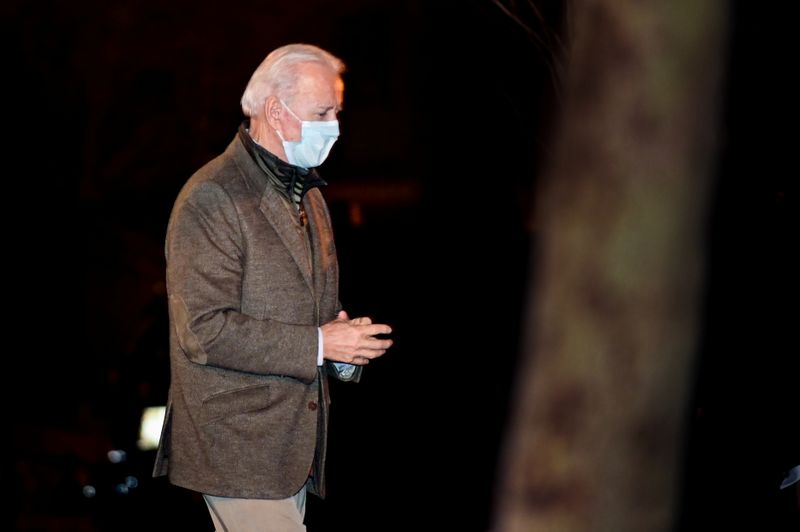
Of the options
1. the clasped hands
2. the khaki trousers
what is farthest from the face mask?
the khaki trousers

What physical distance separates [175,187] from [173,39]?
71.4 inches

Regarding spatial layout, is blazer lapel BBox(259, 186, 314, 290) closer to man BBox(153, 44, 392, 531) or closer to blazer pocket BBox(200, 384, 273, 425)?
man BBox(153, 44, 392, 531)

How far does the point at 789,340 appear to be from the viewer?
7.83 meters

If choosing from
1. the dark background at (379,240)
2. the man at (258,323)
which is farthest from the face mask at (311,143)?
the dark background at (379,240)

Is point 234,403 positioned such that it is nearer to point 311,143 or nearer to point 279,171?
point 279,171

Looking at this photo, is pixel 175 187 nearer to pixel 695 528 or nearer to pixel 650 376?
pixel 695 528

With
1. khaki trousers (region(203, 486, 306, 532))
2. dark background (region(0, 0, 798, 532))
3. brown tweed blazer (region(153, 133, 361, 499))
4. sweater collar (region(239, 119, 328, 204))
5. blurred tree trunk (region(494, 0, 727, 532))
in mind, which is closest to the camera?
blurred tree trunk (region(494, 0, 727, 532))

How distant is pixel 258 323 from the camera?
18.4 feet

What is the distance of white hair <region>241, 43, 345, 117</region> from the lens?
584 cm

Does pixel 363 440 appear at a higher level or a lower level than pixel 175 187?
lower

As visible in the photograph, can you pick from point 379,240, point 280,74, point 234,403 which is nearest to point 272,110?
point 280,74

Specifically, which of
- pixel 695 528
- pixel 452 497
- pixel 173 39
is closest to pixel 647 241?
pixel 695 528

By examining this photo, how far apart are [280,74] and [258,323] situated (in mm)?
920

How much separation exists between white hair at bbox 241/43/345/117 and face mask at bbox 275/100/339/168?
0.06 meters
